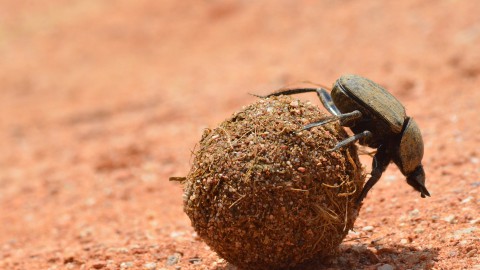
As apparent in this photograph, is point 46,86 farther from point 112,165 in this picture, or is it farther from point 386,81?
point 386,81

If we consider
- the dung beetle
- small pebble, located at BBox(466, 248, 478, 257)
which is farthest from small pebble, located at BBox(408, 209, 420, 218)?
small pebble, located at BBox(466, 248, 478, 257)

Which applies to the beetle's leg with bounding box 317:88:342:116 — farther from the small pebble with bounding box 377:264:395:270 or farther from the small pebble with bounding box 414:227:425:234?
the small pebble with bounding box 414:227:425:234

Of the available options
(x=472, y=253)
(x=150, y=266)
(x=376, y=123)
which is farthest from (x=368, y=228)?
(x=150, y=266)

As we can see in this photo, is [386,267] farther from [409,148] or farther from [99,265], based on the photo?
[99,265]

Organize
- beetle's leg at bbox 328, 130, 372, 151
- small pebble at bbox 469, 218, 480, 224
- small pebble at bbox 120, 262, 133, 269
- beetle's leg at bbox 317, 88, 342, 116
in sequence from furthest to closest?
1. small pebble at bbox 120, 262, 133, 269
2. small pebble at bbox 469, 218, 480, 224
3. beetle's leg at bbox 317, 88, 342, 116
4. beetle's leg at bbox 328, 130, 372, 151

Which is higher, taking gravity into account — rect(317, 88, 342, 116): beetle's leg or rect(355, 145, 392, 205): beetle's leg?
rect(317, 88, 342, 116): beetle's leg

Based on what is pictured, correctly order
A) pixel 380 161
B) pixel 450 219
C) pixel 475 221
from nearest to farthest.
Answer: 1. pixel 380 161
2. pixel 475 221
3. pixel 450 219
